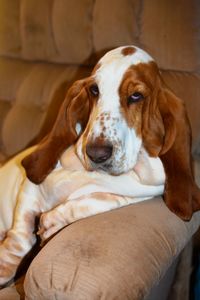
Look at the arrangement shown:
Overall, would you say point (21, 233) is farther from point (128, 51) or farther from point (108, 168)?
point (128, 51)

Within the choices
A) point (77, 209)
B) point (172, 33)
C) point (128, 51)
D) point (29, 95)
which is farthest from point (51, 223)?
point (29, 95)

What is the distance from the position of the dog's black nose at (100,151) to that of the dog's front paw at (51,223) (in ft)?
0.69

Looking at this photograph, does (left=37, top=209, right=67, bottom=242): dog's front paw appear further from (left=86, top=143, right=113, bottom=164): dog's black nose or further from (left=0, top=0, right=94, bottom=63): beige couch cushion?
(left=0, top=0, right=94, bottom=63): beige couch cushion

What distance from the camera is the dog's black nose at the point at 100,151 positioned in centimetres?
116

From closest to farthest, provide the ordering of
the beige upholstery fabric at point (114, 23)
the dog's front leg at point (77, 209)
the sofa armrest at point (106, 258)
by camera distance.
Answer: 1. the sofa armrest at point (106, 258)
2. the dog's front leg at point (77, 209)
3. the beige upholstery fabric at point (114, 23)

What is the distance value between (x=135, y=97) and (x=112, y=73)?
0.26 feet

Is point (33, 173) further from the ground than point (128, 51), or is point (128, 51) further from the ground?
point (128, 51)

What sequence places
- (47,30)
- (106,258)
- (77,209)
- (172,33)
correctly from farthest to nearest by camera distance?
(47,30) < (172,33) < (77,209) < (106,258)

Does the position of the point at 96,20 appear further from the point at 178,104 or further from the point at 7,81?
the point at 178,104

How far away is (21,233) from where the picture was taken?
4.43 ft

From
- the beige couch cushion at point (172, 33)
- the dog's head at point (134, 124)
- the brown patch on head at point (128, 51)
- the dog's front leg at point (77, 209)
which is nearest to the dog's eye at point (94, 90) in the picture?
the dog's head at point (134, 124)

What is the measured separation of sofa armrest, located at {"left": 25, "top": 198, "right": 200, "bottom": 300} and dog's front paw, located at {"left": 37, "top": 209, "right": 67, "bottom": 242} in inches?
4.2

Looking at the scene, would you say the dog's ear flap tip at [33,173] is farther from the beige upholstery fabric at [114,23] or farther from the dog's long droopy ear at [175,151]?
the beige upholstery fabric at [114,23]

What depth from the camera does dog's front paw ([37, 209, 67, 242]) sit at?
1291 mm
